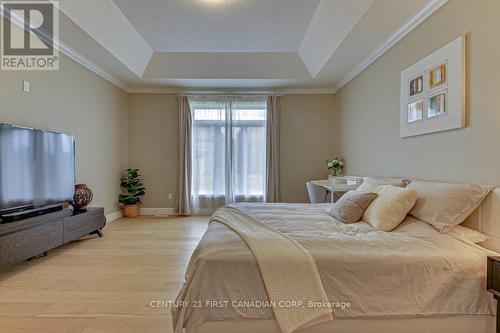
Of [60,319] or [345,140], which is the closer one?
[60,319]

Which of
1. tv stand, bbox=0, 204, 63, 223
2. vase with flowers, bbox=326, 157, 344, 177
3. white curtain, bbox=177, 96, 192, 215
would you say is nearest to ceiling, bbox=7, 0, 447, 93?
white curtain, bbox=177, 96, 192, 215

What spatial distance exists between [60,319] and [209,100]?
4.64 metres

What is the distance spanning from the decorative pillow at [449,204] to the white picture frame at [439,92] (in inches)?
23.0

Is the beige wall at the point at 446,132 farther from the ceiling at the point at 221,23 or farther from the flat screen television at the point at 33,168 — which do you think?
the flat screen television at the point at 33,168

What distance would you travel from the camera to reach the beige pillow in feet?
6.97

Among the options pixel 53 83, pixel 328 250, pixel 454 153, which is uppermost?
pixel 53 83

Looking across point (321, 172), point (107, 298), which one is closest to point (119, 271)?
point (107, 298)

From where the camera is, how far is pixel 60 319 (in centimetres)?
193

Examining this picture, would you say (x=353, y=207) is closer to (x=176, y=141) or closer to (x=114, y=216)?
(x=176, y=141)

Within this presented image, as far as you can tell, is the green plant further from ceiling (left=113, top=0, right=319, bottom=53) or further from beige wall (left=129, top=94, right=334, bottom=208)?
ceiling (left=113, top=0, right=319, bottom=53)

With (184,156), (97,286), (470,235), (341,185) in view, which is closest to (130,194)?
(184,156)

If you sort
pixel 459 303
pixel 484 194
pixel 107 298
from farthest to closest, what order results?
pixel 107 298, pixel 484 194, pixel 459 303

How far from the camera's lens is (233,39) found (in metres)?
4.31

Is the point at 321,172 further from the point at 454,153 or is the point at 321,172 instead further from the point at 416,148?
the point at 454,153
